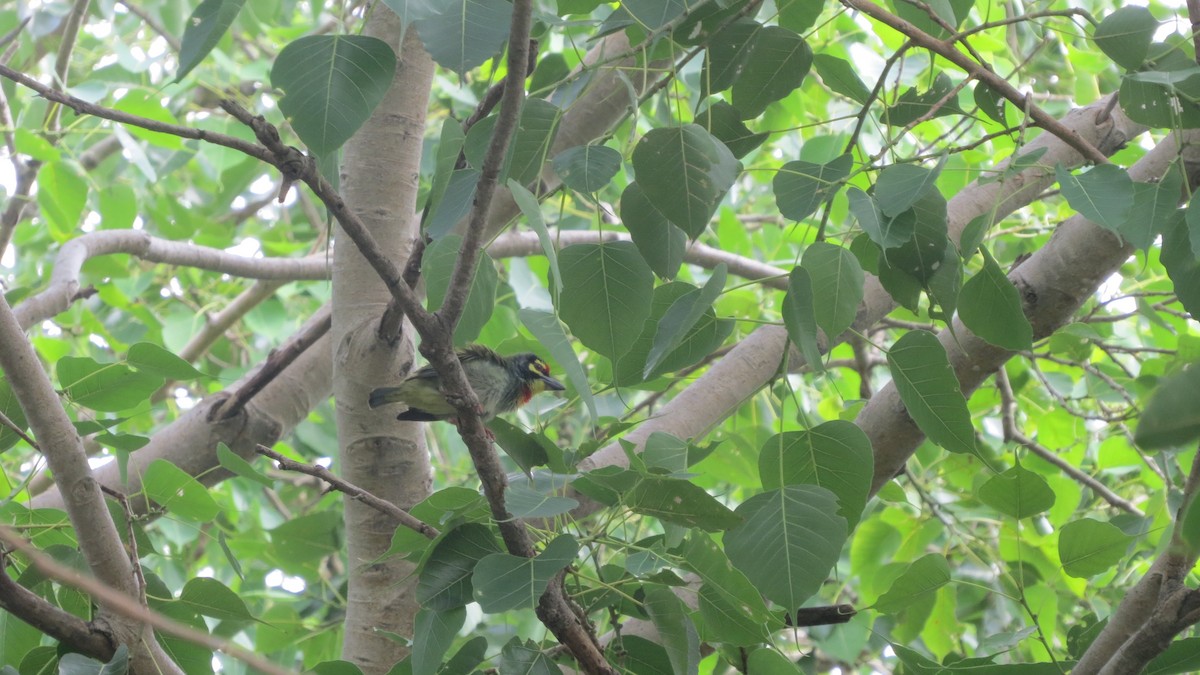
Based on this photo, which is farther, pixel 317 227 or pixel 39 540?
pixel 317 227

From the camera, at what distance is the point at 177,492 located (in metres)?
2.09

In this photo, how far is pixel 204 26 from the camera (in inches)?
58.3

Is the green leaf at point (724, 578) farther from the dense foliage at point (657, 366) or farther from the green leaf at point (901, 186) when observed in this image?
the green leaf at point (901, 186)

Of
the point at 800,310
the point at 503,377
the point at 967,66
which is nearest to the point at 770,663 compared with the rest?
the point at 800,310

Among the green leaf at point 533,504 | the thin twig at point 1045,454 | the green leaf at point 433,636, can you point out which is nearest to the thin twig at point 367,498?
the green leaf at point 433,636

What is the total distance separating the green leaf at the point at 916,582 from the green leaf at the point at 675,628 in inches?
14.2

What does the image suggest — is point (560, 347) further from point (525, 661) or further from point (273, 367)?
point (273, 367)

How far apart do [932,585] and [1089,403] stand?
2.93 meters

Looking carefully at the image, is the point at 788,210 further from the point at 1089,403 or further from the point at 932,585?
the point at 1089,403

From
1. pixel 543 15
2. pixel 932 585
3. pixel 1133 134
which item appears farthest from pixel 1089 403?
pixel 543 15

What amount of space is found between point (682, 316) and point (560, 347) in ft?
0.62

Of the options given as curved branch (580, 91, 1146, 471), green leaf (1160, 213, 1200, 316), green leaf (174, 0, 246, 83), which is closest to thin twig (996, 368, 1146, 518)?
curved branch (580, 91, 1146, 471)

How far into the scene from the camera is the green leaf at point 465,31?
141 centimetres

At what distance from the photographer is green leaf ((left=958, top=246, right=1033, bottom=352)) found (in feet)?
5.63
